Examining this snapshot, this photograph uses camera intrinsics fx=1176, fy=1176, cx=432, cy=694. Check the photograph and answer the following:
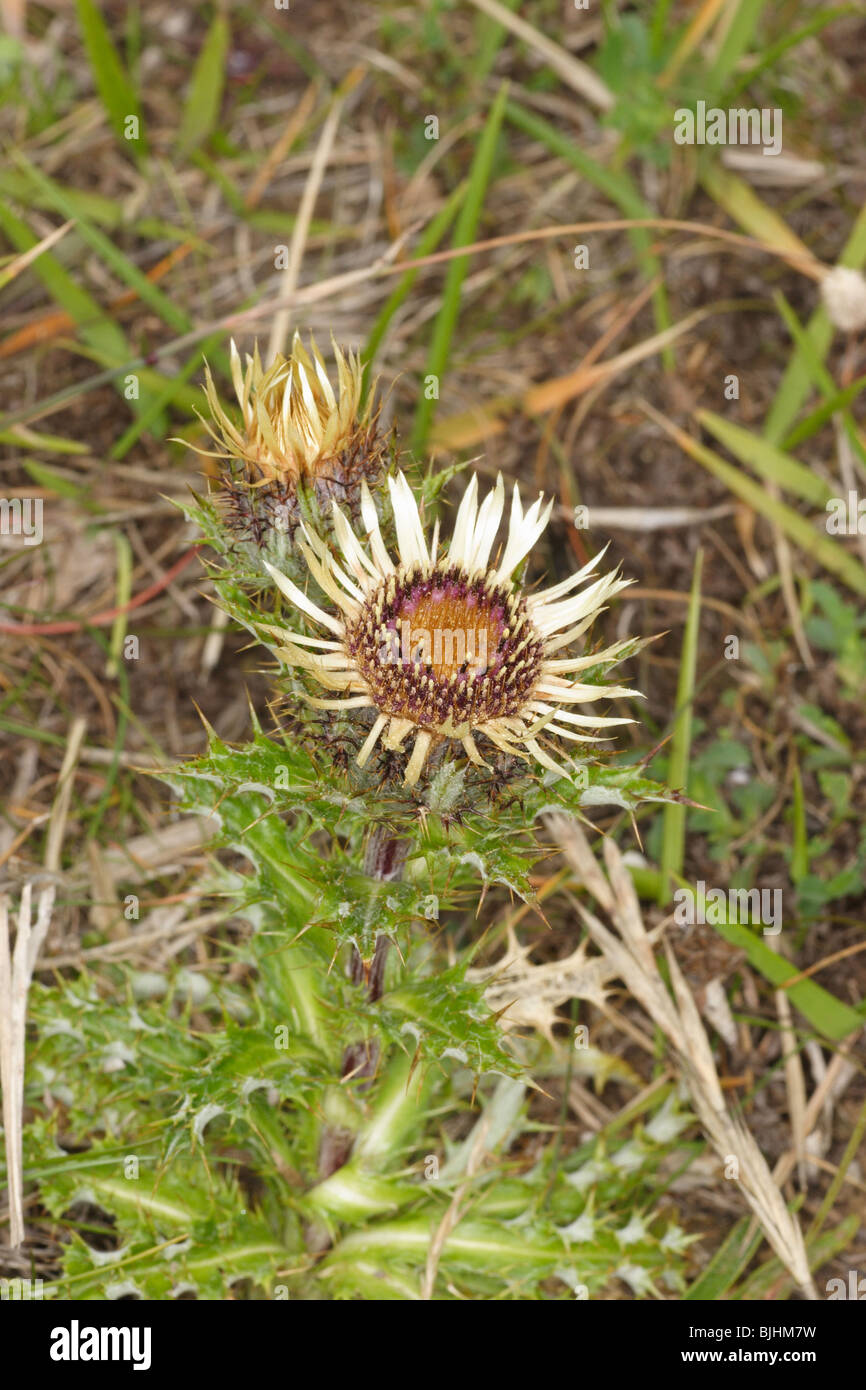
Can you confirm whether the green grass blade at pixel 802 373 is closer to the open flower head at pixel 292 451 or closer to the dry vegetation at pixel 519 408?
the dry vegetation at pixel 519 408

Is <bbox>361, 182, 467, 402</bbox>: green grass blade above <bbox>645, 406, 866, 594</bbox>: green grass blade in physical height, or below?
above

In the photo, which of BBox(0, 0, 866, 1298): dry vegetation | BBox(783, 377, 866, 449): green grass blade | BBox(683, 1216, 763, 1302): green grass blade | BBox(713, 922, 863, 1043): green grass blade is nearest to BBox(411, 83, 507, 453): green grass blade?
BBox(0, 0, 866, 1298): dry vegetation

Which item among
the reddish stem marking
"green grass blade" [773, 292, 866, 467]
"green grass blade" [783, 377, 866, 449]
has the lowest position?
the reddish stem marking

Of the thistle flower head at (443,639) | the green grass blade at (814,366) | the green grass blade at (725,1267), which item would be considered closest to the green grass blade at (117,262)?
the thistle flower head at (443,639)

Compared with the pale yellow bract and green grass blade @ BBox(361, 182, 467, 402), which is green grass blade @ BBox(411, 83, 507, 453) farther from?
the pale yellow bract

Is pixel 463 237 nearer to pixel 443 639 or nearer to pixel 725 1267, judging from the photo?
pixel 443 639
